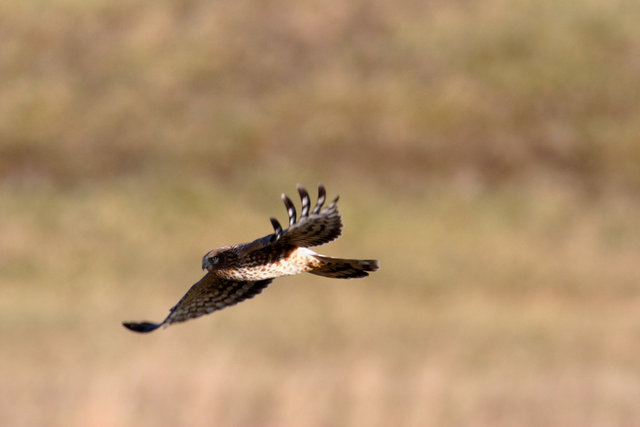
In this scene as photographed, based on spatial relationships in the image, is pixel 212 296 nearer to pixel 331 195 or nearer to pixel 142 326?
pixel 142 326

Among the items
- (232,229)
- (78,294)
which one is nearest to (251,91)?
(232,229)

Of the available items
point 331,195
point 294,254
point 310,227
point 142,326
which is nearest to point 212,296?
point 142,326

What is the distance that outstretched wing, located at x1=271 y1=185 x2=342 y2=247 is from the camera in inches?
185

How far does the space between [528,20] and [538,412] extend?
13.1 m

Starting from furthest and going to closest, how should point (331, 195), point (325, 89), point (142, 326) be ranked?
point (325, 89)
point (331, 195)
point (142, 326)

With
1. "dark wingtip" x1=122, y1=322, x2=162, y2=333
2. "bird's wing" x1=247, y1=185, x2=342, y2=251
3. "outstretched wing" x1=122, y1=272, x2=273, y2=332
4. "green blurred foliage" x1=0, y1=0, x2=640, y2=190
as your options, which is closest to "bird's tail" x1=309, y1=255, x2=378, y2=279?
"bird's wing" x1=247, y1=185, x2=342, y2=251

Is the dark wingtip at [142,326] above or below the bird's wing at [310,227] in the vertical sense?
below

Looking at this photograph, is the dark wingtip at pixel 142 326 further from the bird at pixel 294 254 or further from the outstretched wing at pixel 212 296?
the bird at pixel 294 254

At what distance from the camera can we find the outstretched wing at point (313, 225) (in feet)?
15.4

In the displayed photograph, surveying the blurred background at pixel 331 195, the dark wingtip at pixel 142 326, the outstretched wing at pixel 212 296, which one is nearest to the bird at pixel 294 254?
the dark wingtip at pixel 142 326

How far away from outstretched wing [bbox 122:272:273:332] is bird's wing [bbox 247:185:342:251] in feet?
3.54

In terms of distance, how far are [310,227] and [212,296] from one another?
143 cm

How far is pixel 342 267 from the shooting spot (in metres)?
4.98

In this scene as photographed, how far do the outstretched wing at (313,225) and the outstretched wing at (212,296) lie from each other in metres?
1.08
